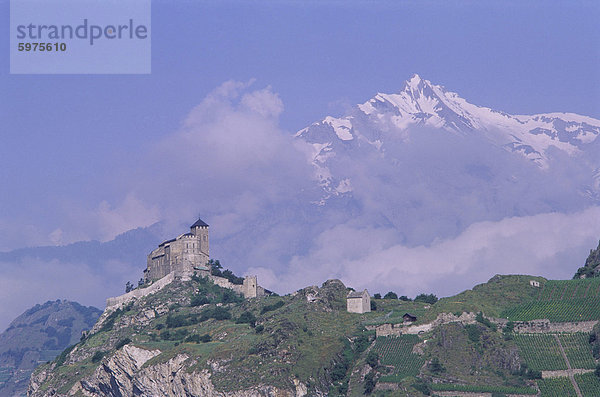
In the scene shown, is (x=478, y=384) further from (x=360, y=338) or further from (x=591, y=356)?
(x=360, y=338)

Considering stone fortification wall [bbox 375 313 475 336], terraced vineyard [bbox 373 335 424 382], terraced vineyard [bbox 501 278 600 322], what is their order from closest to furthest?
1. terraced vineyard [bbox 373 335 424 382]
2. terraced vineyard [bbox 501 278 600 322]
3. stone fortification wall [bbox 375 313 475 336]

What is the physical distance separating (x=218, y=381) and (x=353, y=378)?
58.7ft

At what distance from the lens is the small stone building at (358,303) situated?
532ft

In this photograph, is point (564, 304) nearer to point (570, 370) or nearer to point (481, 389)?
point (570, 370)

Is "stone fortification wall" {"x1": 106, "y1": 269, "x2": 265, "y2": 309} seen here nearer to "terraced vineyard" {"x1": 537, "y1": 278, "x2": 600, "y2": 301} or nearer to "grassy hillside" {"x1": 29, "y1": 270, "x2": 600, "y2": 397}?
"grassy hillside" {"x1": 29, "y1": 270, "x2": 600, "y2": 397}

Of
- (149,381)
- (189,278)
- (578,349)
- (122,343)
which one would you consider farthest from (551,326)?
(189,278)

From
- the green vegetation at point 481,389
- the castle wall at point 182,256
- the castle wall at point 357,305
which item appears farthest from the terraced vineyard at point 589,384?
the castle wall at point 182,256

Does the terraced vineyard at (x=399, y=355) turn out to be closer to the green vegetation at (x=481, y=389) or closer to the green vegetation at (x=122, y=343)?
the green vegetation at (x=481, y=389)

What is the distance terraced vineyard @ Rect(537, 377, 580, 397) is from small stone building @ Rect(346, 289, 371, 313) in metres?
40.9

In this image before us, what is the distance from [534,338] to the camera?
446ft

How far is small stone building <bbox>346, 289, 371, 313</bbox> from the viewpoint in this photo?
16212 cm

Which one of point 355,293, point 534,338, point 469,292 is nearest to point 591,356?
point 534,338

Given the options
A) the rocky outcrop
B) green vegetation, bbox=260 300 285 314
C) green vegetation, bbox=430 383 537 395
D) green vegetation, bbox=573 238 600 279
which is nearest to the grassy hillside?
green vegetation, bbox=430 383 537 395

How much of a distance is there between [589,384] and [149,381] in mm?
62904
